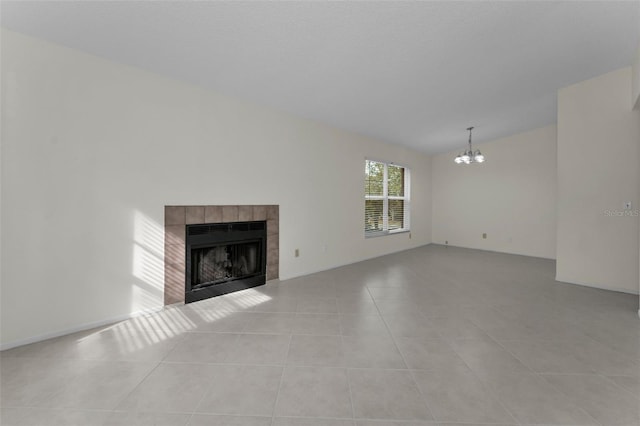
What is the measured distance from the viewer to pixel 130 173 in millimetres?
2551

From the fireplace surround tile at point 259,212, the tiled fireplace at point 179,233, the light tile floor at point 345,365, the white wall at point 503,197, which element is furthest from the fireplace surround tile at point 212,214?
the white wall at point 503,197

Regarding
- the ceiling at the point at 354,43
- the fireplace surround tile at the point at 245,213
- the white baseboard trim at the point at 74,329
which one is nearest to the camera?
the ceiling at the point at 354,43

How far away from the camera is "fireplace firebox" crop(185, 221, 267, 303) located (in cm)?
303

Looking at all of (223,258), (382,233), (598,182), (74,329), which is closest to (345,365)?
(223,258)

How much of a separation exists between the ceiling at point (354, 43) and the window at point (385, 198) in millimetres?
2172

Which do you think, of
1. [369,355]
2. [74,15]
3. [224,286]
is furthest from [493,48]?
[224,286]

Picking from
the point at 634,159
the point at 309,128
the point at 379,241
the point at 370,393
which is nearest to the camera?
the point at 370,393

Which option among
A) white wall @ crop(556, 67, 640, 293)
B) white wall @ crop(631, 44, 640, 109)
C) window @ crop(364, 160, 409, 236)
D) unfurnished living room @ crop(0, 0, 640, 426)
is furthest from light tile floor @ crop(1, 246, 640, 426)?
window @ crop(364, 160, 409, 236)

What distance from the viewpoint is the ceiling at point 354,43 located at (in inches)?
75.2

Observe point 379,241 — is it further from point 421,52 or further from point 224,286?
point 421,52

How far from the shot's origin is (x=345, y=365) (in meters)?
1.80

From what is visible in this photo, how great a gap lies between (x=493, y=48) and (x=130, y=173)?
373 cm

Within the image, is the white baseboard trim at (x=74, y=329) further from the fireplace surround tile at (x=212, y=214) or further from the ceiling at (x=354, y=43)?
the ceiling at (x=354, y=43)

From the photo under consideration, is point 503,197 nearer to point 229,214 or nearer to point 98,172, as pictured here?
point 229,214
